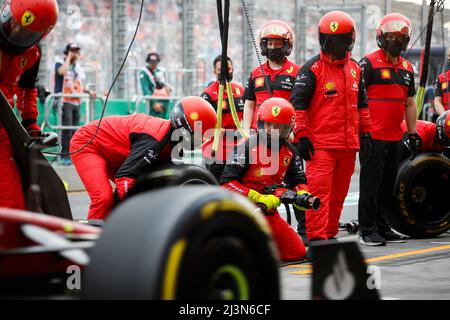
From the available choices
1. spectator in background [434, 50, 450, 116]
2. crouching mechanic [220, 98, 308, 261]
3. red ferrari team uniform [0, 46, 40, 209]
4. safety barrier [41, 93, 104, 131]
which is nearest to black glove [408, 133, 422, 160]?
crouching mechanic [220, 98, 308, 261]

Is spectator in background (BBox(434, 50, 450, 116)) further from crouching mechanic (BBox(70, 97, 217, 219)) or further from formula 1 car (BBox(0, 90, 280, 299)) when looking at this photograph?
formula 1 car (BBox(0, 90, 280, 299))

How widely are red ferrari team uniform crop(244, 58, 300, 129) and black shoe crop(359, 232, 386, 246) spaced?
153 cm

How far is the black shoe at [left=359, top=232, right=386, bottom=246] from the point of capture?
32.7 feet

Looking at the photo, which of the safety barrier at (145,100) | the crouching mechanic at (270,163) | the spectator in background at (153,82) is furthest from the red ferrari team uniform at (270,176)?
the spectator in background at (153,82)

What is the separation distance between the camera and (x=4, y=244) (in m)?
3.72

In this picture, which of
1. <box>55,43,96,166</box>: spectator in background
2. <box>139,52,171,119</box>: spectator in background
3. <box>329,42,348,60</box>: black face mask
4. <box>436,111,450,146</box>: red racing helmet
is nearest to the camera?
<box>329,42,348,60</box>: black face mask

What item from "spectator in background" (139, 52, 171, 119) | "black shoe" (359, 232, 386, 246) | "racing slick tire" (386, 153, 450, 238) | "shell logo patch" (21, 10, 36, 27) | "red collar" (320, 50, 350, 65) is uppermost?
"shell logo patch" (21, 10, 36, 27)

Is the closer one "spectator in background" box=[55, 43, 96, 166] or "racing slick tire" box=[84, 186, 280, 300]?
"racing slick tire" box=[84, 186, 280, 300]

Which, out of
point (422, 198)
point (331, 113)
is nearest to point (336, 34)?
point (331, 113)

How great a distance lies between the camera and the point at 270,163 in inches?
341

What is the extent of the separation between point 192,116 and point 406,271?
201 cm

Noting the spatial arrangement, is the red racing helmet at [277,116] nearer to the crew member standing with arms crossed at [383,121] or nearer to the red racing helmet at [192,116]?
the red racing helmet at [192,116]

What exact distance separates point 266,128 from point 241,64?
46.4 ft
